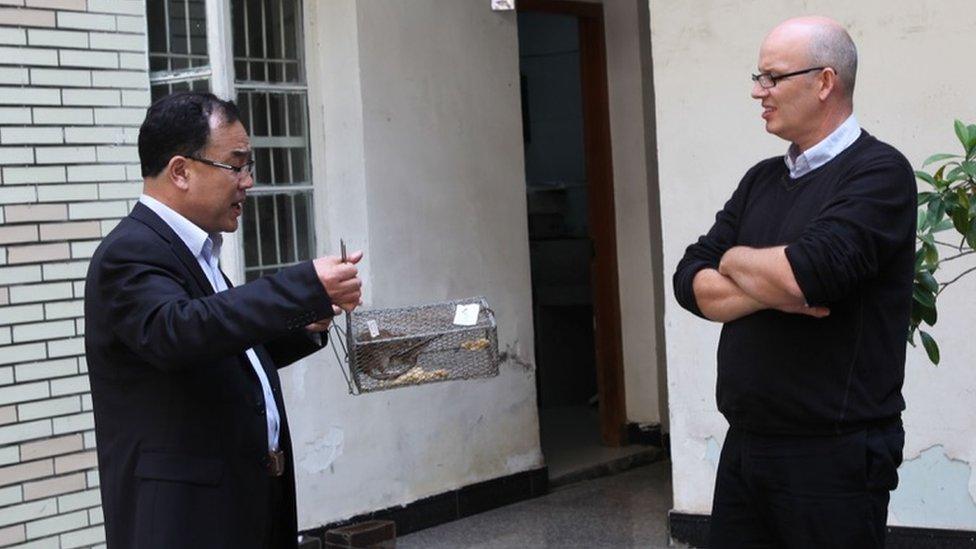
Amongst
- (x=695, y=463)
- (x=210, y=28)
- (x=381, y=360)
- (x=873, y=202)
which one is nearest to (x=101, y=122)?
(x=210, y=28)

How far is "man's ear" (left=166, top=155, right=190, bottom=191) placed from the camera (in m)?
3.51

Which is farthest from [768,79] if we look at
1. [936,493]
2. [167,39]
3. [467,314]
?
[167,39]

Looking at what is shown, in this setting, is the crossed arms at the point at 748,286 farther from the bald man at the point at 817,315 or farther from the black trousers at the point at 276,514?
the black trousers at the point at 276,514

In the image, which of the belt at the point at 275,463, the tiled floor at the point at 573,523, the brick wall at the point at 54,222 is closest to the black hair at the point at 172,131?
the belt at the point at 275,463

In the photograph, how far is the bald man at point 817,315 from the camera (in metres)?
3.52

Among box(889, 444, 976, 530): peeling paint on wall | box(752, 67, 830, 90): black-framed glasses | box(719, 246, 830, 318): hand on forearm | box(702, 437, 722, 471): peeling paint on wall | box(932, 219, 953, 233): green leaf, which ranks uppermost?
box(752, 67, 830, 90): black-framed glasses

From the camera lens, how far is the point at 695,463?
6816mm

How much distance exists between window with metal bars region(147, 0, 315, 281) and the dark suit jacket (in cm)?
321

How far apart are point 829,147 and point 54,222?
353cm

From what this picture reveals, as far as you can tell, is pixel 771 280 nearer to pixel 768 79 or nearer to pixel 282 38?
pixel 768 79

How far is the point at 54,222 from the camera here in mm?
5973

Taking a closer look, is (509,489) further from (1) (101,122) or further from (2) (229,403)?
(2) (229,403)

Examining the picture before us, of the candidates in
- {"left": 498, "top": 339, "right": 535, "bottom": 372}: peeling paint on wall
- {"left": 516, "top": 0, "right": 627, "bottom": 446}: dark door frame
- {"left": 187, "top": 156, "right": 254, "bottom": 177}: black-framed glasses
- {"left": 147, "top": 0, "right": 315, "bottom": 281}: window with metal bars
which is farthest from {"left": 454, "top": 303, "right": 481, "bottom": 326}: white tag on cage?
{"left": 516, "top": 0, "right": 627, "bottom": 446}: dark door frame

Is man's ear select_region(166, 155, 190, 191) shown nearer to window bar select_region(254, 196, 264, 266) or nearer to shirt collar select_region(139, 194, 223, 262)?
shirt collar select_region(139, 194, 223, 262)
